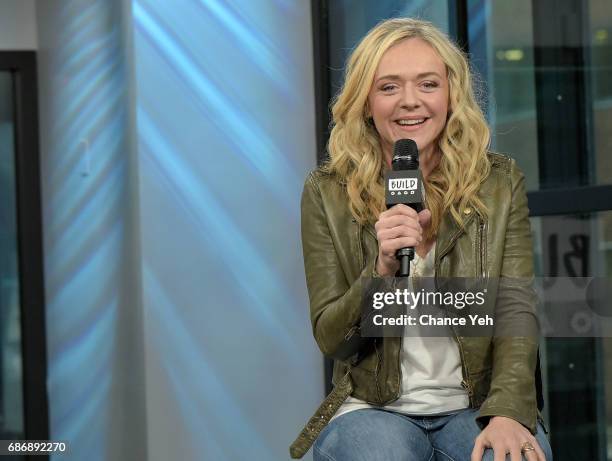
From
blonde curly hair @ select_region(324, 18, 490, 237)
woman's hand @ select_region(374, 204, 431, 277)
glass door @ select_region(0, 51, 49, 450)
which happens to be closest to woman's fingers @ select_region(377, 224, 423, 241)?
woman's hand @ select_region(374, 204, 431, 277)

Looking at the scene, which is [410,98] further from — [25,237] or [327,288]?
[25,237]

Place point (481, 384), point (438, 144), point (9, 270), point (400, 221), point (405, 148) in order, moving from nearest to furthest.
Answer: point (400, 221)
point (405, 148)
point (481, 384)
point (438, 144)
point (9, 270)

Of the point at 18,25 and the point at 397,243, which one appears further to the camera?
the point at 18,25

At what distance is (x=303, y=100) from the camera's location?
3.52 metres

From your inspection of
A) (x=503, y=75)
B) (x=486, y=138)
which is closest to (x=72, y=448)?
(x=503, y=75)

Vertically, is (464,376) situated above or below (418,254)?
below

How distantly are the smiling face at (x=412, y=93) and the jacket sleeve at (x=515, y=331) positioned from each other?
16 centimetres

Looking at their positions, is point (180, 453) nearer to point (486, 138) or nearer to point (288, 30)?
point (288, 30)

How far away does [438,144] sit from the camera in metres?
1.94

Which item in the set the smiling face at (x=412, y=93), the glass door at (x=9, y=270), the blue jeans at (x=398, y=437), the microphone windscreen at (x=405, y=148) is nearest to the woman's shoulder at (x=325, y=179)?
the smiling face at (x=412, y=93)

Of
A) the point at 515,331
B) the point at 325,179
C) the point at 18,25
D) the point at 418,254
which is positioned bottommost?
the point at 515,331

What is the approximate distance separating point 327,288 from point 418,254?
0.17m

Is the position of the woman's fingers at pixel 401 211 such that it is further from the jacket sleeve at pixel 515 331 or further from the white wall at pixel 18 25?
the white wall at pixel 18 25

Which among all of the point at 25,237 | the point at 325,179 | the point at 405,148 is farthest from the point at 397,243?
the point at 25,237
